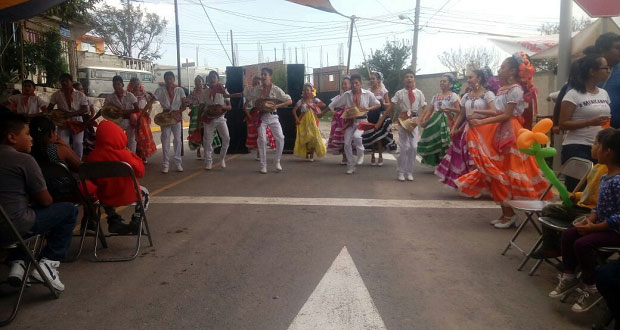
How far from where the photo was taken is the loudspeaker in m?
12.8

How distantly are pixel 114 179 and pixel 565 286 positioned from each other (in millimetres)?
3875

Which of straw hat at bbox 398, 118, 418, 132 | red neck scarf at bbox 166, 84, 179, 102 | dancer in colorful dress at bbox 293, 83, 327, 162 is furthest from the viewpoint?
dancer in colorful dress at bbox 293, 83, 327, 162

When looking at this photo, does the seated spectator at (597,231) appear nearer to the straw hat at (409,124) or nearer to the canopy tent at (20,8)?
the straw hat at (409,124)

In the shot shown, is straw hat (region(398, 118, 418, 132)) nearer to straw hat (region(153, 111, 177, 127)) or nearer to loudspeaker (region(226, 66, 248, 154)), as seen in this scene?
straw hat (region(153, 111, 177, 127))

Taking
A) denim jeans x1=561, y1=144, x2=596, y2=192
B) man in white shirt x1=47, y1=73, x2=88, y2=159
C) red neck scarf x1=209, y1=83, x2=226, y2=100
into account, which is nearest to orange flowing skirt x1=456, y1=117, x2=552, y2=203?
denim jeans x1=561, y1=144, x2=596, y2=192

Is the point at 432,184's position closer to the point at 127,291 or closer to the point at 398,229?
the point at 398,229

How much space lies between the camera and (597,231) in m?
3.34

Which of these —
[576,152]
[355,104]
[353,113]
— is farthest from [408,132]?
[576,152]

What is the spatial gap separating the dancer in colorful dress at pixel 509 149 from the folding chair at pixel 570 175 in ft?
3.63

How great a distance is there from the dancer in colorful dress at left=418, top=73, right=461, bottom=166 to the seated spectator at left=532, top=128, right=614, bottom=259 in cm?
544

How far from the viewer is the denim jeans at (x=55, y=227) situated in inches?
151

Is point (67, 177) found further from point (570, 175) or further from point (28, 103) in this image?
point (28, 103)

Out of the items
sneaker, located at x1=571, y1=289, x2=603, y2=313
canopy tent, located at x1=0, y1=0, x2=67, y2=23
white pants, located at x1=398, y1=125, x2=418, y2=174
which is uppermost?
canopy tent, located at x1=0, y1=0, x2=67, y2=23

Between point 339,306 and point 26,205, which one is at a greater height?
point 26,205
